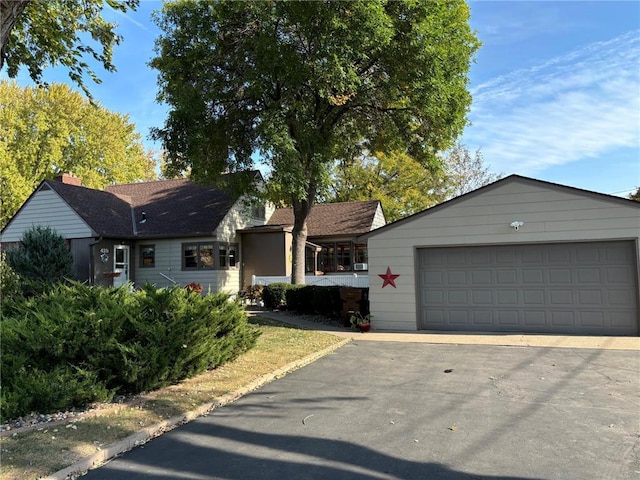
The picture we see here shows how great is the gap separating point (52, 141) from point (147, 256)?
1659 centimetres

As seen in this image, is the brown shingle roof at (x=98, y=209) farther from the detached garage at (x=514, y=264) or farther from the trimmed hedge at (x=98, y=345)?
the trimmed hedge at (x=98, y=345)

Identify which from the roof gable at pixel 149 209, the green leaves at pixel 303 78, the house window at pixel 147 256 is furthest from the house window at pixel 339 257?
the house window at pixel 147 256

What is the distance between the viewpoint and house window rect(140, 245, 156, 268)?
69.7 feet

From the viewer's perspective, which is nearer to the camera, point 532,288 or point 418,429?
→ point 418,429

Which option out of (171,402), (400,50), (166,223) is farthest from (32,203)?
(171,402)

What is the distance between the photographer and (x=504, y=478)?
359 cm

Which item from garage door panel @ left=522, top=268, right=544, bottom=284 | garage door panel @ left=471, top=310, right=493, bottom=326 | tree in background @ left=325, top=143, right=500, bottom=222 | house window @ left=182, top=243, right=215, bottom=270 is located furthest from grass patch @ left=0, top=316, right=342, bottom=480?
tree in background @ left=325, top=143, right=500, bottom=222

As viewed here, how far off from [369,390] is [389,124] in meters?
13.2

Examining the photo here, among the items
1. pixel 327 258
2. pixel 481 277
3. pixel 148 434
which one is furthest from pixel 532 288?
pixel 327 258

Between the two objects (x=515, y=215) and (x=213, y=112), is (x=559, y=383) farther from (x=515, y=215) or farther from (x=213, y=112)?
(x=213, y=112)

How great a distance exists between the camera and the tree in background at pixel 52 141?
3011 cm

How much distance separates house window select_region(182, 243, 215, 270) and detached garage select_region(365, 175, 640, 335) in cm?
997

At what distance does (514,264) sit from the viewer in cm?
1134

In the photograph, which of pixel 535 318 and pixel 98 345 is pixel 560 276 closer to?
pixel 535 318
